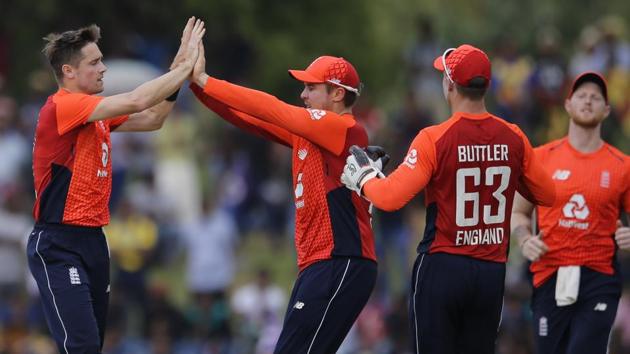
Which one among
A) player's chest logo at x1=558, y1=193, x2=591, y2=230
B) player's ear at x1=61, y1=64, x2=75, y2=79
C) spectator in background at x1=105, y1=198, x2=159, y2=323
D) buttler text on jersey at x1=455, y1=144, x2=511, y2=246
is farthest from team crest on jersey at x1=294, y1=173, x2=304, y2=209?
spectator in background at x1=105, y1=198, x2=159, y2=323

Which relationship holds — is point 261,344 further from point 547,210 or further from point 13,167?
point 547,210

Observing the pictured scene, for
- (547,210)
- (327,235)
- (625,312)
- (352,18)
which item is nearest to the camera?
(327,235)

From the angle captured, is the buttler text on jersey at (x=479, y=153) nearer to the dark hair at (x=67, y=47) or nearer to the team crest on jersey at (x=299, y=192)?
the team crest on jersey at (x=299, y=192)

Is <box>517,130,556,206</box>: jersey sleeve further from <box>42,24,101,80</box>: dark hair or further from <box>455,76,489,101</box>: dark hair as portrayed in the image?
<box>42,24,101,80</box>: dark hair

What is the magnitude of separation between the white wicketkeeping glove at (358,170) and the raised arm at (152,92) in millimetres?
1496

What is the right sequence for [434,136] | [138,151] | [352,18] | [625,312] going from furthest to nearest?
[352,18], [138,151], [625,312], [434,136]

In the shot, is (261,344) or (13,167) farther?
(13,167)

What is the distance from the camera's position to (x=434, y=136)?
9.08m

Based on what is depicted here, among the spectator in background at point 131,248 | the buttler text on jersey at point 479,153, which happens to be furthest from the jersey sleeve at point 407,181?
the spectator in background at point 131,248

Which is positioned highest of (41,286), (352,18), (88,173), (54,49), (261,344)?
(352,18)

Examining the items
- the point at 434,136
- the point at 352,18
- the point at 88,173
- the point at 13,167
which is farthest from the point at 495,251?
the point at 352,18

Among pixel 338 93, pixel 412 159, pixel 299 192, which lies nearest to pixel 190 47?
pixel 338 93

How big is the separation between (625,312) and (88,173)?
8.64 metres

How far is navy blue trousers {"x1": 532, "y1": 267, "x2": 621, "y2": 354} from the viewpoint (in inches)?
415
